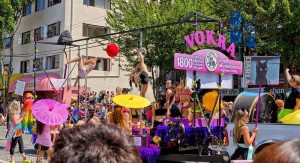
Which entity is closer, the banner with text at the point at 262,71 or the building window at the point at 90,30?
the banner with text at the point at 262,71

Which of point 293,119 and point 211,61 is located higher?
point 211,61

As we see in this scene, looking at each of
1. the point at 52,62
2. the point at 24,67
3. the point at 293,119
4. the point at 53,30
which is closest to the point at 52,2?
the point at 53,30

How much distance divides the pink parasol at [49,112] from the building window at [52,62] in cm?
2330

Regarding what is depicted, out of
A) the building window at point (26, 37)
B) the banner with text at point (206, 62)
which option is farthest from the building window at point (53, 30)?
the banner with text at point (206, 62)

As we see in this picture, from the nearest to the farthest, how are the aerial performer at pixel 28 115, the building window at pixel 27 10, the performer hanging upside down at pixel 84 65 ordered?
the performer hanging upside down at pixel 84 65, the aerial performer at pixel 28 115, the building window at pixel 27 10

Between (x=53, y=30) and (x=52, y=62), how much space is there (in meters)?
2.55

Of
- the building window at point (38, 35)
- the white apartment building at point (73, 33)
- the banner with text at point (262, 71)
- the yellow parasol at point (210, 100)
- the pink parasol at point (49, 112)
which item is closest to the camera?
the banner with text at point (262, 71)

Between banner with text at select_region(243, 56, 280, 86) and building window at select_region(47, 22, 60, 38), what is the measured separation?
1021 inches

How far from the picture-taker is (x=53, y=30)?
3188 cm

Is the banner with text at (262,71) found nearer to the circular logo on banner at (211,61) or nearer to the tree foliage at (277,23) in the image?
the circular logo on banner at (211,61)

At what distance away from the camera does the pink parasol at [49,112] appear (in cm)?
821

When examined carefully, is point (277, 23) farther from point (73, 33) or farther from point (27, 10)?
point (27, 10)

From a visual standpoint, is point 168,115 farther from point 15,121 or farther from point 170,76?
point 170,76

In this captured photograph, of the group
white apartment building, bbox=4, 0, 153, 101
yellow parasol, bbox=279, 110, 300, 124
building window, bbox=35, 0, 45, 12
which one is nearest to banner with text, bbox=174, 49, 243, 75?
yellow parasol, bbox=279, 110, 300, 124
